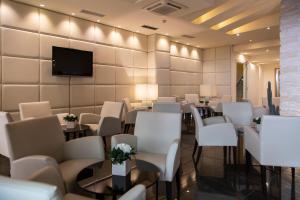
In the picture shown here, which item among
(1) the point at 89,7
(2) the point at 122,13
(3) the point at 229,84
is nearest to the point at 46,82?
(1) the point at 89,7

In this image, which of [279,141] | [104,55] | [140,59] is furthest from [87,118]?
[279,141]

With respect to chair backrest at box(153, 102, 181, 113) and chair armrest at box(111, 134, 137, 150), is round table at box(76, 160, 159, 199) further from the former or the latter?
chair backrest at box(153, 102, 181, 113)

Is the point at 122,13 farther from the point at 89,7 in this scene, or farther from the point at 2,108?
the point at 2,108

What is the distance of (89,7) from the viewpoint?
18.9ft

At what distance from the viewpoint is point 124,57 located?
7.95m

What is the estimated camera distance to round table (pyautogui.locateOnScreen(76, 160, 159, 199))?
1.85m

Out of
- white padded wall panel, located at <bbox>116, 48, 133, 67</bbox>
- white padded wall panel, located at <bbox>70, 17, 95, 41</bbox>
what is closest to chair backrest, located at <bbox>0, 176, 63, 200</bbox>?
white padded wall panel, located at <bbox>70, 17, 95, 41</bbox>

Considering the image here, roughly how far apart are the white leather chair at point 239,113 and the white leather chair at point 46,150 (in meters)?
3.20

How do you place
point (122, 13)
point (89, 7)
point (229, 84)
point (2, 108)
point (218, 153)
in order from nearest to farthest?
point (218, 153) < point (2, 108) < point (89, 7) < point (122, 13) < point (229, 84)

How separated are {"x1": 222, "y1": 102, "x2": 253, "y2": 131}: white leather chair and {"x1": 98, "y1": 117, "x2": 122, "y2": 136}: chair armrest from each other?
7.52 ft

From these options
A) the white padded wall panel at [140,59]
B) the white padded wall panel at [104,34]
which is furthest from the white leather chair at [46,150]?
the white padded wall panel at [140,59]

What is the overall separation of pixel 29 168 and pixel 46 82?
4.09 metres

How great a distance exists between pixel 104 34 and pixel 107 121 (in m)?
3.48

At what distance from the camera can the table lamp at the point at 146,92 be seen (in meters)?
8.36
